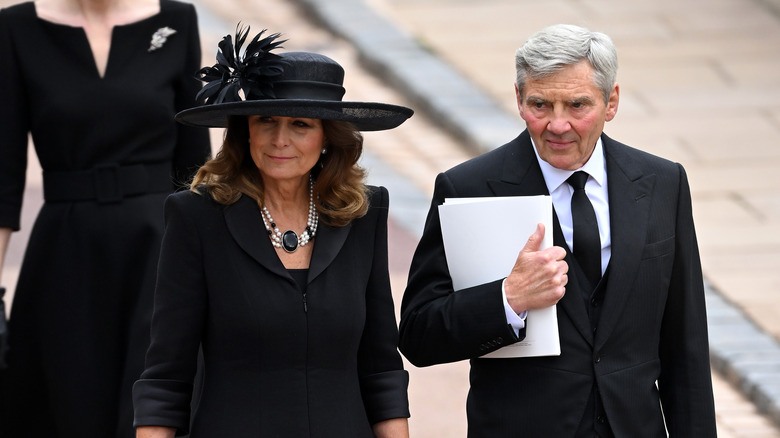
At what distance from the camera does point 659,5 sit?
→ 1272cm

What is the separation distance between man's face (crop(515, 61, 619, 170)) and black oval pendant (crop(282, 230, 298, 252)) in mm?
649

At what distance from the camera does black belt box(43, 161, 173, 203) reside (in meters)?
4.77

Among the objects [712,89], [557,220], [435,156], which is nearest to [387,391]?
[557,220]

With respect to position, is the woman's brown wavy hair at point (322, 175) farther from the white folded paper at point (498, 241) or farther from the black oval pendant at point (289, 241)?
the white folded paper at point (498, 241)

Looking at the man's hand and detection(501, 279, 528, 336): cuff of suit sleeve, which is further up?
the man's hand

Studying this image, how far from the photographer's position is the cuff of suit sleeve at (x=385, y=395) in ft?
12.2

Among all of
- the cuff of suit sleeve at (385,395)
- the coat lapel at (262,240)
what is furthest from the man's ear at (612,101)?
the cuff of suit sleeve at (385,395)

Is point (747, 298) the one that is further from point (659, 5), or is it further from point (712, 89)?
point (659, 5)

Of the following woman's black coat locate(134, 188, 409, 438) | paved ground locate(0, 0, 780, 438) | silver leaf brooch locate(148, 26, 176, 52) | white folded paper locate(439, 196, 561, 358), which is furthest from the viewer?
paved ground locate(0, 0, 780, 438)

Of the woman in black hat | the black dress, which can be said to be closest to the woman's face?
the woman in black hat

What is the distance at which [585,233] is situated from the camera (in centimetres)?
370

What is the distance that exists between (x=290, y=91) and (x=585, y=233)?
2.66 ft

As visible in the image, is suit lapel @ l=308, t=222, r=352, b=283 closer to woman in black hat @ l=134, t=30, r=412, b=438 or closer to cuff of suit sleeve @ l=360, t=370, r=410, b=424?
woman in black hat @ l=134, t=30, r=412, b=438

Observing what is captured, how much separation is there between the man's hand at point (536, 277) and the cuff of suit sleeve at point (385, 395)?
363mm
